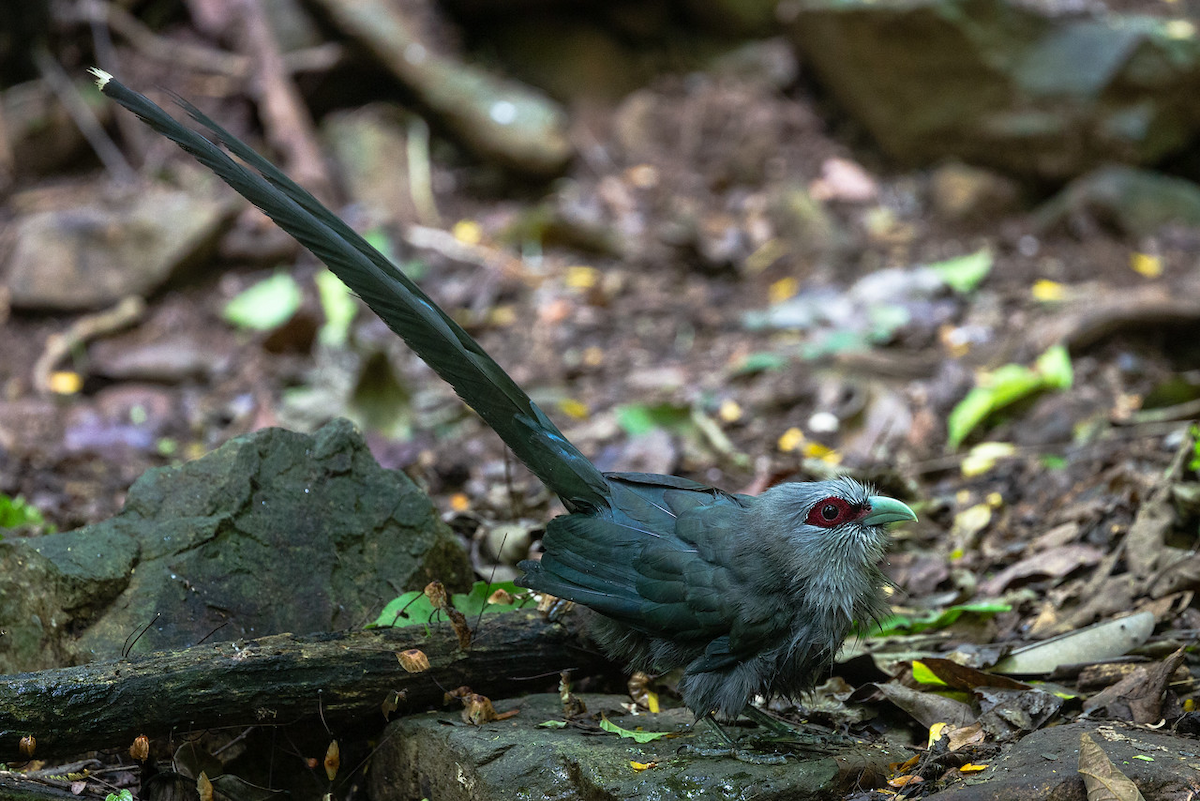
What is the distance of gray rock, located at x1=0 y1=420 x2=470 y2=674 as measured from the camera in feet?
10.4

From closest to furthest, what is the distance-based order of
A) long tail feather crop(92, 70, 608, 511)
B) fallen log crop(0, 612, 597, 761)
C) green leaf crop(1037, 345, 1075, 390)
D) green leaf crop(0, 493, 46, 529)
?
fallen log crop(0, 612, 597, 761)
long tail feather crop(92, 70, 608, 511)
green leaf crop(0, 493, 46, 529)
green leaf crop(1037, 345, 1075, 390)

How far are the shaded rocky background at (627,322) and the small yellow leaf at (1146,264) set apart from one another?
4cm

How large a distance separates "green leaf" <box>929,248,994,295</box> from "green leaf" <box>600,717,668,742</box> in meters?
5.54

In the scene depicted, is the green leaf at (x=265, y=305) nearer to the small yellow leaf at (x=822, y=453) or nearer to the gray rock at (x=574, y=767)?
the small yellow leaf at (x=822, y=453)

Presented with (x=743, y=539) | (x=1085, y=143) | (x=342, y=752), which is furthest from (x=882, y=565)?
(x=1085, y=143)

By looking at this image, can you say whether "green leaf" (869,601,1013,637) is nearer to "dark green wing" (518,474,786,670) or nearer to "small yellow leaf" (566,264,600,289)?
"dark green wing" (518,474,786,670)

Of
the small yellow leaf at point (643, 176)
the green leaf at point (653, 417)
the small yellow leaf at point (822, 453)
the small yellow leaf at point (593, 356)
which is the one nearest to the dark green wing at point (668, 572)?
the small yellow leaf at point (822, 453)

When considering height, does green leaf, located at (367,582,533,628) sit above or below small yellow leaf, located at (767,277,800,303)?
above

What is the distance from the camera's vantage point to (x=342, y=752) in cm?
324

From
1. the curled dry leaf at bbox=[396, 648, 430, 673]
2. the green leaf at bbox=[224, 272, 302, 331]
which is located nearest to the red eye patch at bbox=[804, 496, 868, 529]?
the curled dry leaf at bbox=[396, 648, 430, 673]

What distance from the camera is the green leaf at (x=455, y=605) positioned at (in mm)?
3270

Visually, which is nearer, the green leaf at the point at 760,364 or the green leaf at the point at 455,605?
the green leaf at the point at 455,605

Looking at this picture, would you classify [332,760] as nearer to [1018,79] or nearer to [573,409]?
[573,409]

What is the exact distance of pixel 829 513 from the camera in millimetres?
3135
